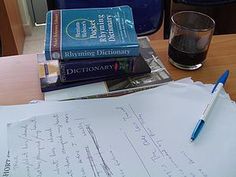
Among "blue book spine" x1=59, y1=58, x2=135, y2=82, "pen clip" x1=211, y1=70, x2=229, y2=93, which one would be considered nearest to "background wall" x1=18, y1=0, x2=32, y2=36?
"blue book spine" x1=59, y1=58, x2=135, y2=82

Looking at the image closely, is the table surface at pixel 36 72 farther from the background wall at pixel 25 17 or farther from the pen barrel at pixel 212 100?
the background wall at pixel 25 17

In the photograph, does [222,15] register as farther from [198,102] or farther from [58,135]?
[58,135]

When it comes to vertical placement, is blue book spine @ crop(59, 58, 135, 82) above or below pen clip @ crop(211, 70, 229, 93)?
above

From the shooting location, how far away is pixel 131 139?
60 cm

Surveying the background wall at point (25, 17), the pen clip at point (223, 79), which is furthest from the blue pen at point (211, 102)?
the background wall at point (25, 17)

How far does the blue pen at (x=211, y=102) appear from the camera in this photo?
0.61 m

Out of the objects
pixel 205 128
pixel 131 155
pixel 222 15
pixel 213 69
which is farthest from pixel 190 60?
pixel 222 15

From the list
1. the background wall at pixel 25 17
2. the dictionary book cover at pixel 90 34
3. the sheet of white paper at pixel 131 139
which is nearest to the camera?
the sheet of white paper at pixel 131 139

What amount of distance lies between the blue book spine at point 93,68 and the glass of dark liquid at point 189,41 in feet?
0.41

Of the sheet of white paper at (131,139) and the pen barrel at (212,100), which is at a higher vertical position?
the pen barrel at (212,100)

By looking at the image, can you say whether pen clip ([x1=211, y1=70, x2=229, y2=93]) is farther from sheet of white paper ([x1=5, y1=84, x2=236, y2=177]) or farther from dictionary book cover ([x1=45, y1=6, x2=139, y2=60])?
dictionary book cover ([x1=45, y1=6, x2=139, y2=60])

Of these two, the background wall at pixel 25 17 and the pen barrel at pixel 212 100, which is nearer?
the pen barrel at pixel 212 100

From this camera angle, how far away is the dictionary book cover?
67 centimetres

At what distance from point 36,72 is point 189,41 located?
370mm
